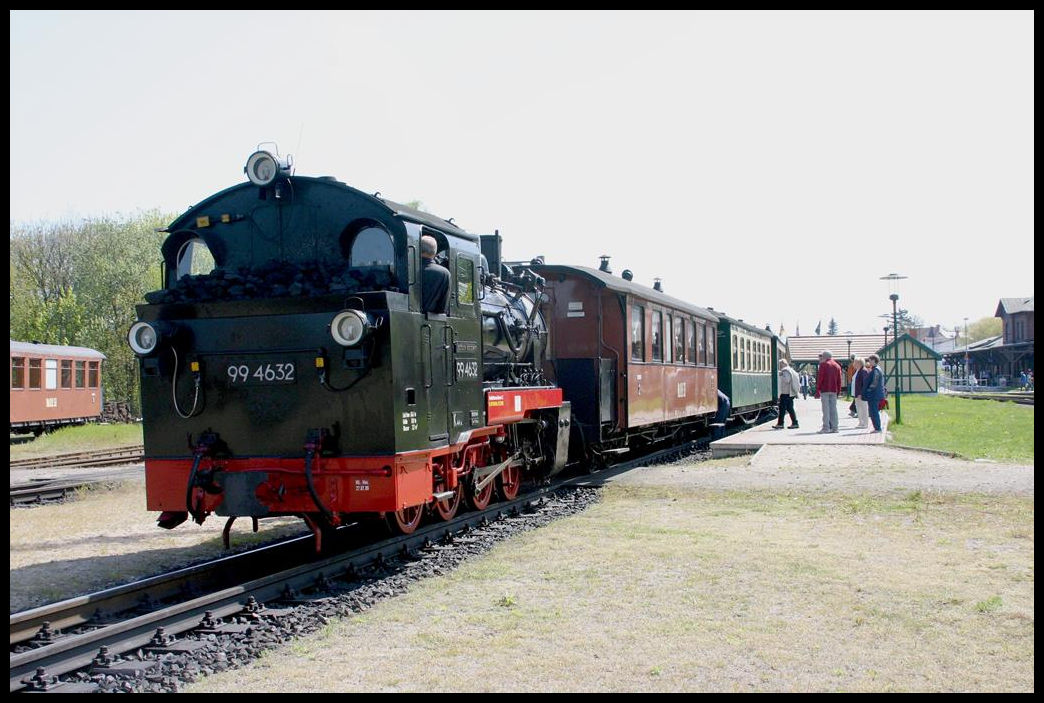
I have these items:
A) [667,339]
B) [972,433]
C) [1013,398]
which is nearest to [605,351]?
[667,339]

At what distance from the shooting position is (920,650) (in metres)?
5.45

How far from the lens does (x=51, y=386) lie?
1120 inches

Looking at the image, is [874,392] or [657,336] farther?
[874,392]

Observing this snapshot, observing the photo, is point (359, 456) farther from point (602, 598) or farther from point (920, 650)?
point (920, 650)

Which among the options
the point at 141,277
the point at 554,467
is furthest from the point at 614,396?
the point at 141,277

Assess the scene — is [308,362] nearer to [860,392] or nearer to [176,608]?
[176,608]

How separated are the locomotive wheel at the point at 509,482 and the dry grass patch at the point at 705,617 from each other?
1.58 meters

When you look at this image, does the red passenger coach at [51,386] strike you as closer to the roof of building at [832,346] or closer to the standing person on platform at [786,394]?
the standing person on platform at [786,394]

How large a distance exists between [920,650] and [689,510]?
5.34 metres

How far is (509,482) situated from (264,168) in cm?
503

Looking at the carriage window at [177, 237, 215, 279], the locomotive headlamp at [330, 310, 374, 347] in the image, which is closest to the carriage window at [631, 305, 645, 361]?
the carriage window at [177, 237, 215, 279]

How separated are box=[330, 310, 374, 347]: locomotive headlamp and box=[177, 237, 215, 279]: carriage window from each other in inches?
81.6

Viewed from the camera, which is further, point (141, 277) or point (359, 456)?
point (141, 277)

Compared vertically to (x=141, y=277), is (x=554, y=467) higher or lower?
lower
